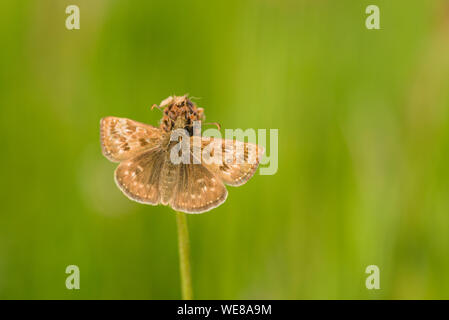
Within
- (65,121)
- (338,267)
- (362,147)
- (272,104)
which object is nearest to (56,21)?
(65,121)

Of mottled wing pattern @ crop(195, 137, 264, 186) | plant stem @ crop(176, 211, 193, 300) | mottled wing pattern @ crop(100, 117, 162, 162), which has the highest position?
mottled wing pattern @ crop(100, 117, 162, 162)

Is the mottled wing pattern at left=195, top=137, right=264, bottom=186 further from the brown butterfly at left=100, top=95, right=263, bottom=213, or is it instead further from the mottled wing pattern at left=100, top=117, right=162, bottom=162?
the mottled wing pattern at left=100, top=117, right=162, bottom=162

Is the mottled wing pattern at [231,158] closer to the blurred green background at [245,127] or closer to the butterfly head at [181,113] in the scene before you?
the butterfly head at [181,113]

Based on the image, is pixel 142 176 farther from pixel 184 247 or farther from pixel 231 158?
pixel 184 247

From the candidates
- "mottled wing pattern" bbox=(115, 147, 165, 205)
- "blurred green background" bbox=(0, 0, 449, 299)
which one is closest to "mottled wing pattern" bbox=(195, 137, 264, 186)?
"mottled wing pattern" bbox=(115, 147, 165, 205)

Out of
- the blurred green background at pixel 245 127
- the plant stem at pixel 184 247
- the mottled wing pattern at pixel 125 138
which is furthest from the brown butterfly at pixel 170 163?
the blurred green background at pixel 245 127

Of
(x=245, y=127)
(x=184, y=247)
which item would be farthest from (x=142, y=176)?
(x=245, y=127)

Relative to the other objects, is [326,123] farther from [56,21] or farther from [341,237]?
[56,21]
